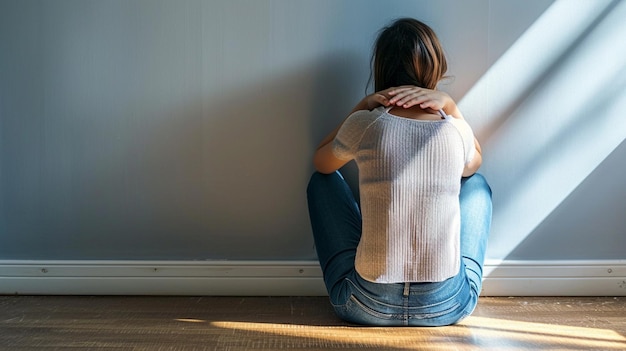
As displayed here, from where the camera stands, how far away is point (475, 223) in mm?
2125

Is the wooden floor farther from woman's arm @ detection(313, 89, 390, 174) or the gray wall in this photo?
woman's arm @ detection(313, 89, 390, 174)

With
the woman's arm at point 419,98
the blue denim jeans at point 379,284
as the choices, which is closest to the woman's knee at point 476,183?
the blue denim jeans at point 379,284

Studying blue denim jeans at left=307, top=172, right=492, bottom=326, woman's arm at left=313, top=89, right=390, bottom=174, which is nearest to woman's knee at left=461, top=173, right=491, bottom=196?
blue denim jeans at left=307, top=172, right=492, bottom=326

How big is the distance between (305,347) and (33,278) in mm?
949

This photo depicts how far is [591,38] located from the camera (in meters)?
2.27

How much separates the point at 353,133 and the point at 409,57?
282mm

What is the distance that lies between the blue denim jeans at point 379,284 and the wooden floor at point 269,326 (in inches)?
1.8

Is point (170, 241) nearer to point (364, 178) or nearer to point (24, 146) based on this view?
point (24, 146)

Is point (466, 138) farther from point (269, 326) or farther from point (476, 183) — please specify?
point (269, 326)

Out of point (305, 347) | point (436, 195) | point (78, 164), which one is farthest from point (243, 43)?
point (305, 347)

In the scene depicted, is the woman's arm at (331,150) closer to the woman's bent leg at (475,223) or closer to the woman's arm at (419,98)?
the woman's arm at (419,98)

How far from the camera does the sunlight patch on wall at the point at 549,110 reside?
2260mm

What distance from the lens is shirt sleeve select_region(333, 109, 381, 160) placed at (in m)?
1.89

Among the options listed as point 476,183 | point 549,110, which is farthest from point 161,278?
point 549,110
